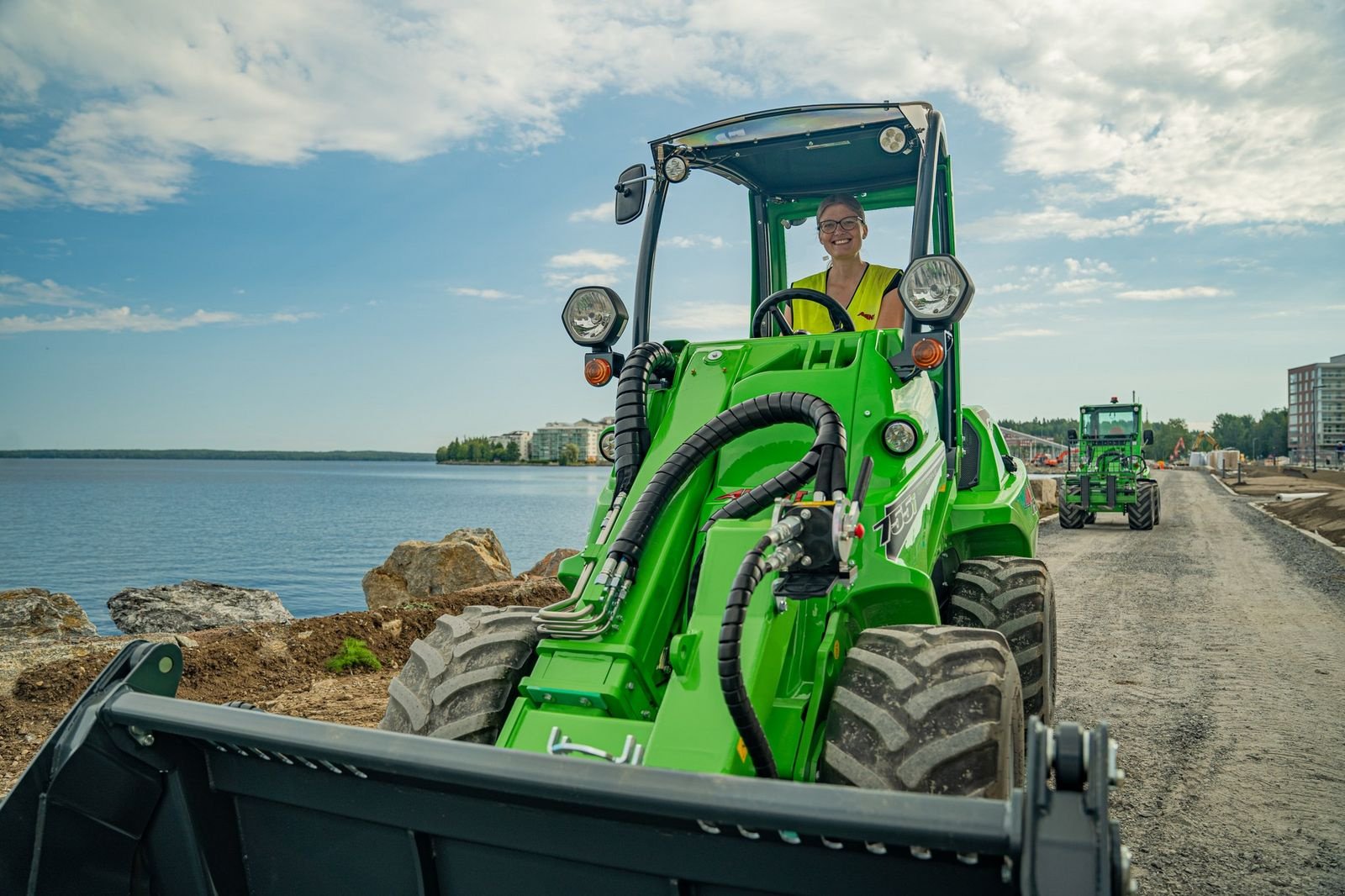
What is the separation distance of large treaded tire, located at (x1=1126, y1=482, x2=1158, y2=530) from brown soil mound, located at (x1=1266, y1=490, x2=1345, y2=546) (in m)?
3.24

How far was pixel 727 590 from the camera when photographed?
114 inches

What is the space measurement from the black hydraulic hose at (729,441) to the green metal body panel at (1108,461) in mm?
22775

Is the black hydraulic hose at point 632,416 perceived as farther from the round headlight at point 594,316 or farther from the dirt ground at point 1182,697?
the dirt ground at point 1182,697

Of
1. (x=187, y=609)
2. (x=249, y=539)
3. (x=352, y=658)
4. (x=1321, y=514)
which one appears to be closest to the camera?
(x=352, y=658)

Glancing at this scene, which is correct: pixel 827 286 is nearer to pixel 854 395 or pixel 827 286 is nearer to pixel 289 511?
pixel 854 395

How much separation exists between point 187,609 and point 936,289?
11180mm

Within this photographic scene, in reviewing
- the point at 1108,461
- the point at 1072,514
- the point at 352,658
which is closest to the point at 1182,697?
the point at 352,658

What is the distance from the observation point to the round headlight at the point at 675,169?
4.71m

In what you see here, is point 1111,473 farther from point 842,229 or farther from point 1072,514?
point 842,229

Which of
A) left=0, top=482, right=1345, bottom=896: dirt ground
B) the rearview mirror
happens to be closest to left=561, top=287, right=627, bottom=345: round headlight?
the rearview mirror

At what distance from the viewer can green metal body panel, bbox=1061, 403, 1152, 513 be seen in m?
23.6

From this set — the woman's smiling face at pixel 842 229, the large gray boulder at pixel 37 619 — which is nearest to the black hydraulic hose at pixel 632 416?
the woman's smiling face at pixel 842 229

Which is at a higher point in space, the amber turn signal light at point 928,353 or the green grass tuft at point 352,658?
the amber turn signal light at point 928,353

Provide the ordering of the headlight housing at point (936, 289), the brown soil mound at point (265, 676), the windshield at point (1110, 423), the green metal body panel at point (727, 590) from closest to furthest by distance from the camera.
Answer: the green metal body panel at point (727, 590) < the headlight housing at point (936, 289) < the brown soil mound at point (265, 676) < the windshield at point (1110, 423)
